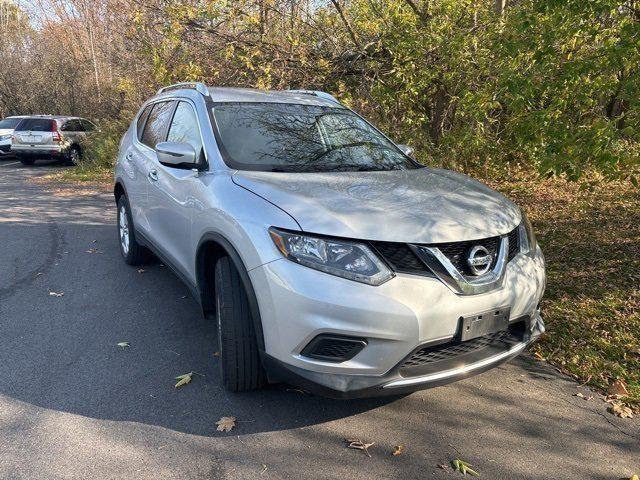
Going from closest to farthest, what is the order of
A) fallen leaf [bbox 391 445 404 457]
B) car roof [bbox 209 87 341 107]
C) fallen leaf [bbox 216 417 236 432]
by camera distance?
fallen leaf [bbox 391 445 404 457], fallen leaf [bbox 216 417 236 432], car roof [bbox 209 87 341 107]

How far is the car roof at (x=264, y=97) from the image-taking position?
159 inches

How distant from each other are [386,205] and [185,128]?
2.02m

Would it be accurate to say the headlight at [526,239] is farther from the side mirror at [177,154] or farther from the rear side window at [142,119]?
the rear side window at [142,119]

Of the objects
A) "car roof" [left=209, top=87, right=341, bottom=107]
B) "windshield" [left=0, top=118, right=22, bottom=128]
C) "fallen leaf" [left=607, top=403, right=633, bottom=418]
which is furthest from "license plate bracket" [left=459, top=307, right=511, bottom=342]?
"windshield" [left=0, top=118, right=22, bottom=128]

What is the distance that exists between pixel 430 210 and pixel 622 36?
2418 millimetres

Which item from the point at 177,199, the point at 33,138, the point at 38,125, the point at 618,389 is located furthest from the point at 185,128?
the point at 38,125

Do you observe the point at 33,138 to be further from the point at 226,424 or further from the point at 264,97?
the point at 226,424

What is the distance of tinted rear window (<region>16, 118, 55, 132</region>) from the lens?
16.4 m

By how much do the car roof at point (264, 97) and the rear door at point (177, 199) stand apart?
0.26 m

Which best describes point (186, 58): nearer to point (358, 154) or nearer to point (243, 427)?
point (358, 154)

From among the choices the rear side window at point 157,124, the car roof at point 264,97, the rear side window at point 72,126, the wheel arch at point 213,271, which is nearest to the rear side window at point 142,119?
the rear side window at point 157,124

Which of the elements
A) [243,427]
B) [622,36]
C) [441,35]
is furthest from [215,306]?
[441,35]

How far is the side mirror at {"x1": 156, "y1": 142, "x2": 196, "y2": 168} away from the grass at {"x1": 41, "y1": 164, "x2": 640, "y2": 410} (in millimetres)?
2808

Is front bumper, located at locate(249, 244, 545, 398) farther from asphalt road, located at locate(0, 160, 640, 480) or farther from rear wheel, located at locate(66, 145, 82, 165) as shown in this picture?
rear wheel, located at locate(66, 145, 82, 165)
